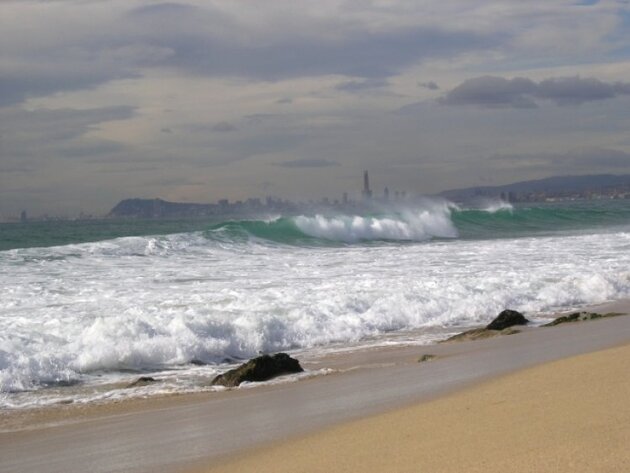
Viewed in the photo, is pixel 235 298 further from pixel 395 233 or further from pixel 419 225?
pixel 419 225

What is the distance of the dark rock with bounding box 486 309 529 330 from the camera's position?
12.6 m

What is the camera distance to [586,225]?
53.8 metres

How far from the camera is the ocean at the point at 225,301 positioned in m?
10.2

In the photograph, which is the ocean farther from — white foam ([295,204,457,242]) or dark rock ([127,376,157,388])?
white foam ([295,204,457,242])

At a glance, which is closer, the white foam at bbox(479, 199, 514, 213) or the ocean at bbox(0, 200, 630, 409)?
the ocean at bbox(0, 200, 630, 409)

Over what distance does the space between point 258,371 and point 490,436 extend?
4.13 metres

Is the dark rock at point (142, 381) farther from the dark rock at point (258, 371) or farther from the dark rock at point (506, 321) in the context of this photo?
the dark rock at point (506, 321)

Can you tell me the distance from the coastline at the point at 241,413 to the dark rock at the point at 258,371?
328mm

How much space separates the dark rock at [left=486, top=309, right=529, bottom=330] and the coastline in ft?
6.23

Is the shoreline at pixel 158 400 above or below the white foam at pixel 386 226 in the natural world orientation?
below

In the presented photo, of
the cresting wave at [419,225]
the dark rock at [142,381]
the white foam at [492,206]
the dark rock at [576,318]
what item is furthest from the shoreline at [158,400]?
the white foam at [492,206]

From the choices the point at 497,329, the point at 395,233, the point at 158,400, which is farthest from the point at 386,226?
the point at 158,400

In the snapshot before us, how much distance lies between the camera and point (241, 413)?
737 cm

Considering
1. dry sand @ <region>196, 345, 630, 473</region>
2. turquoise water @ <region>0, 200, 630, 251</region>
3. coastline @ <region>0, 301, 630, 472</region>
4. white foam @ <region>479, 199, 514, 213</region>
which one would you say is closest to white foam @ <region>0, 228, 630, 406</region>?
coastline @ <region>0, 301, 630, 472</region>
